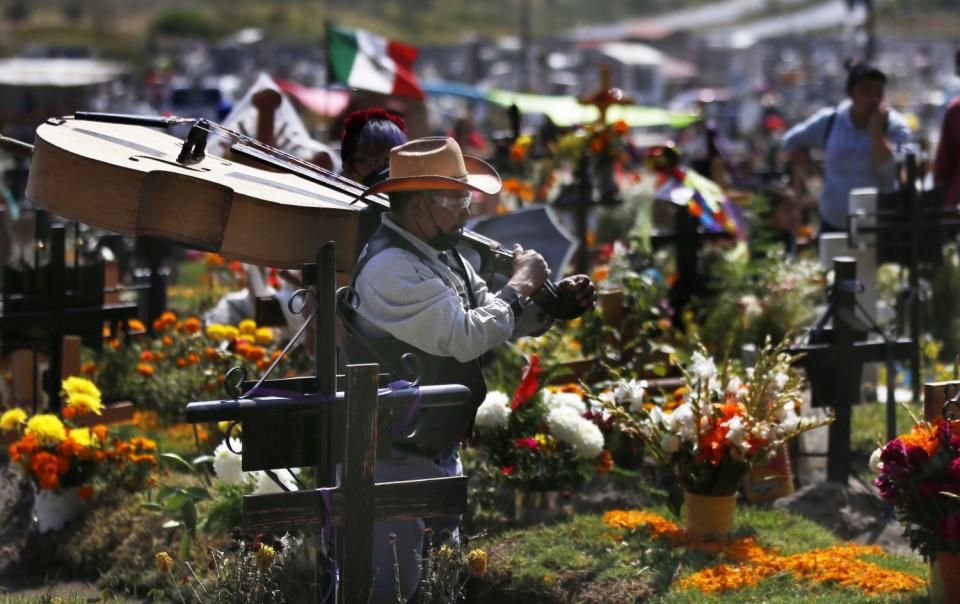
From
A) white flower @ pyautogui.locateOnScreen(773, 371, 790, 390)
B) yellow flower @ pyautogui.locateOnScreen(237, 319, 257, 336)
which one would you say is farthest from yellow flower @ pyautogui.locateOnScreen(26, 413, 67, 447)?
white flower @ pyautogui.locateOnScreen(773, 371, 790, 390)

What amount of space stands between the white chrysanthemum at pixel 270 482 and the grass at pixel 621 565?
0.83 m

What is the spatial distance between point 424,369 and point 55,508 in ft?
8.67

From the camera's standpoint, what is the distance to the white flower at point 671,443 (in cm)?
547

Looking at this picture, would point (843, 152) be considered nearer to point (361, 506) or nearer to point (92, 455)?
point (92, 455)

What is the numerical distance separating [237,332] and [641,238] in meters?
3.67

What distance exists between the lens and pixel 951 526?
426 cm

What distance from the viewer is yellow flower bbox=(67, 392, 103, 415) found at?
6.33m

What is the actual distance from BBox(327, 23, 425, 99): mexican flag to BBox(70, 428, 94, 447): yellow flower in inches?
196

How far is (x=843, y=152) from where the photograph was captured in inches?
341

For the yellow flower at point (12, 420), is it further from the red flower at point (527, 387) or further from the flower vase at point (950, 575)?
the flower vase at point (950, 575)

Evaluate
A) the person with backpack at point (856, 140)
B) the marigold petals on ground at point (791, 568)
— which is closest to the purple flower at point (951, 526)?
the marigold petals on ground at point (791, 568)

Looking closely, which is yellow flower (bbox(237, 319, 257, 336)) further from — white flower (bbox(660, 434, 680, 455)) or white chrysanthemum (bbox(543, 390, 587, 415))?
white flower (bbox(660, 434, 680, 455))

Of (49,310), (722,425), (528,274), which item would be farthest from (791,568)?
(49,310)

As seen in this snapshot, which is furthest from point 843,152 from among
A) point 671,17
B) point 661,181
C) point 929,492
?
point 671,17
